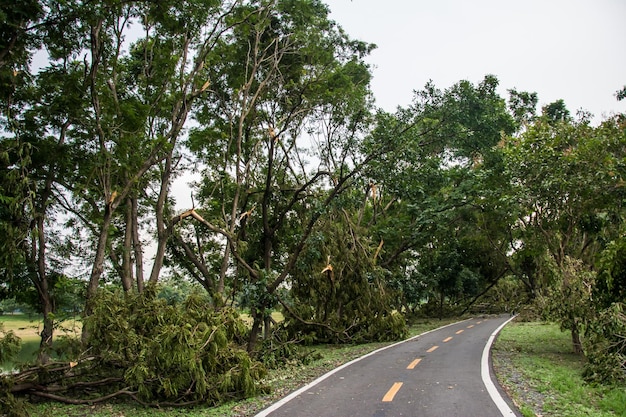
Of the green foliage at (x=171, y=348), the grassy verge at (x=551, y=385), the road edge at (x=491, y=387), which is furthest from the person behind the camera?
the green foliage at (x=171, y=348)

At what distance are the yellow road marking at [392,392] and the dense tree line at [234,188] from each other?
2617 mm

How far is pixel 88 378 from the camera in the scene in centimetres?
889

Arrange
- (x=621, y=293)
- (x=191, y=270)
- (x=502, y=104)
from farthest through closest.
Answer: (x=502, y=104)
(x=191, y=270)
(x=621, y=293)

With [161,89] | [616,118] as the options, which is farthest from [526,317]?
[161,89]

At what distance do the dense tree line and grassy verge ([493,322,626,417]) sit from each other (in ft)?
2.49

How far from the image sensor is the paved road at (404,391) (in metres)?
6.99

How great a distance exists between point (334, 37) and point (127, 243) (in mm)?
11549

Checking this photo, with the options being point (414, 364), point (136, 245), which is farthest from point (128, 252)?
point (414, 364)

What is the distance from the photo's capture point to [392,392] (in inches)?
322

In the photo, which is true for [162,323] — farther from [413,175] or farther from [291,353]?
[413,175]

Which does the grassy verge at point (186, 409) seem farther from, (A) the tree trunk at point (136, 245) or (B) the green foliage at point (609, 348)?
(A) the tree trunk at point (136, 245)

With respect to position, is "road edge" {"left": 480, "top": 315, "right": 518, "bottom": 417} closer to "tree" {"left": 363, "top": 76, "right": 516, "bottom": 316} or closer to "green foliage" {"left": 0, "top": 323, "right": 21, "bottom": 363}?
"tree" {"left": 363, "top": 76, "right": 516, "bottom": 316}

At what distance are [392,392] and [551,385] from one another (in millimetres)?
3178

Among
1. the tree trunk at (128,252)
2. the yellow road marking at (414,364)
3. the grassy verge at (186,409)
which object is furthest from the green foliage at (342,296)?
the grassy verge at (186,409)
